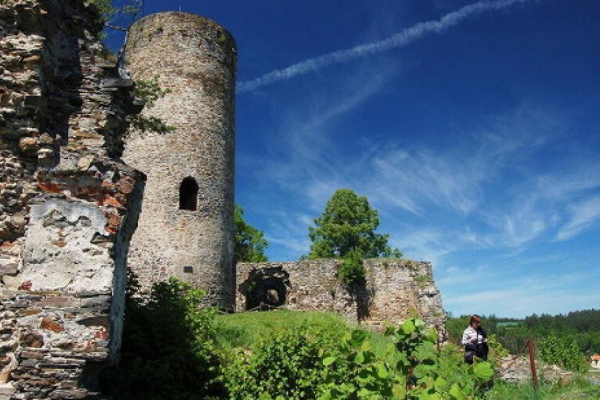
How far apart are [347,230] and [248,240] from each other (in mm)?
6000

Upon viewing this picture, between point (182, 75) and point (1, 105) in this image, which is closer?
point (1, 105)

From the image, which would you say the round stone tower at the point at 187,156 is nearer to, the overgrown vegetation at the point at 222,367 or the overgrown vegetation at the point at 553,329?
the overgrown vegetation at the point at 222,367

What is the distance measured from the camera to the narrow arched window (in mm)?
14812

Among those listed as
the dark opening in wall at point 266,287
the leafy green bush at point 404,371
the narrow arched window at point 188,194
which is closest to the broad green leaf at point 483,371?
the leafy green bush at point 404,371

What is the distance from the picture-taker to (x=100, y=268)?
160 inches

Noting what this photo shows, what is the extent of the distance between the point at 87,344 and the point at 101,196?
3.86 feet

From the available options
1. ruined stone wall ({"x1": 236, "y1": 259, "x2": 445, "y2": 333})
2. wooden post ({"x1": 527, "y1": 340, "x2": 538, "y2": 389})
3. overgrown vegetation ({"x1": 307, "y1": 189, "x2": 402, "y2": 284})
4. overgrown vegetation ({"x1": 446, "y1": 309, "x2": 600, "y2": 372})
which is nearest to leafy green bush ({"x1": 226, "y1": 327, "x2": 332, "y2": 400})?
wooden post ({"x1": 527, "y1": 340, "x2": 538, "y2": 389})

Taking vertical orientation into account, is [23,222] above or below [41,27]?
below

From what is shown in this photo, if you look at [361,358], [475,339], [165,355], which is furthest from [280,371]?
[361,358]

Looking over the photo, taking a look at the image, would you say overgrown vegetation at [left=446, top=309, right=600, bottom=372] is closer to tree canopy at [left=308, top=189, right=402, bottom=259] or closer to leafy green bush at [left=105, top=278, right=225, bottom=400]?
tree canopy at [left=308, top=189, right=402, bottom=259]

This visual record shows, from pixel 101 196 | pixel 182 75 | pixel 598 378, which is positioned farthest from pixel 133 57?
pixel 598 378

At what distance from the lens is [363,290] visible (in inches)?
740

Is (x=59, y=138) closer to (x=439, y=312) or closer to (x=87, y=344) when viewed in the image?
(x=87, y=344)

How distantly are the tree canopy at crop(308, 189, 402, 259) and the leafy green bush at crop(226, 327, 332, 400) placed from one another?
20.7 metres
